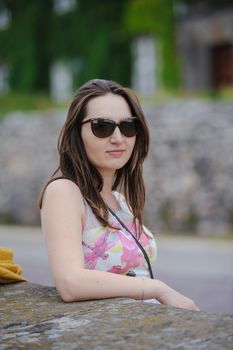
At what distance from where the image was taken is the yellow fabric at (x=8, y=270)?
3.19m

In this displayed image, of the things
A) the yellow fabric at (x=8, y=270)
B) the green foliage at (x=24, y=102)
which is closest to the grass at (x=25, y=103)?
the green foliage at (x=24, y=102)

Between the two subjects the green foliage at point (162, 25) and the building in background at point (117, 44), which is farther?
the green foliage at point (162, 25)

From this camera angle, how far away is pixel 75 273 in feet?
9.18

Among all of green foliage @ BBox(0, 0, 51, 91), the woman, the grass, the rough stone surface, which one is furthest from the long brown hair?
green foliage @ BBox(0, 0, 51, 91)

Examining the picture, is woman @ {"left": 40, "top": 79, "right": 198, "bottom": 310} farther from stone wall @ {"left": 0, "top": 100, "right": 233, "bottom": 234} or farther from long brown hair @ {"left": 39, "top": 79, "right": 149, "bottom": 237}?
stone wall @ {"left": 0, "top": 100, "right": 233, "bottom": 234}

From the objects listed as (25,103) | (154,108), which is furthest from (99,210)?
(25,103)

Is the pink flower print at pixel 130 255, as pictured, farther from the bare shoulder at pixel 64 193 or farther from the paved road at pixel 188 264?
the paved road at pixel 188 264

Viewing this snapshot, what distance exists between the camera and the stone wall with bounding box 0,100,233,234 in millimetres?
14413

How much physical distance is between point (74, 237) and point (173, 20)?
2674 cm

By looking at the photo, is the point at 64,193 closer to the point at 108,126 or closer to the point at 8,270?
the point at 108,126

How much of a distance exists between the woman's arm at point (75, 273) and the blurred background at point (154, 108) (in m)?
5.15

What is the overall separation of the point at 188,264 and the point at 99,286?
8.24 metres

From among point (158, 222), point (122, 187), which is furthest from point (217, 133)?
point (122, 187)

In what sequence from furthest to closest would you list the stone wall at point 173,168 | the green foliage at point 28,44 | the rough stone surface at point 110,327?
the green foliage at point 28,44 → the stone wall at point 173,168 → the rough stone surface at point 110,327
